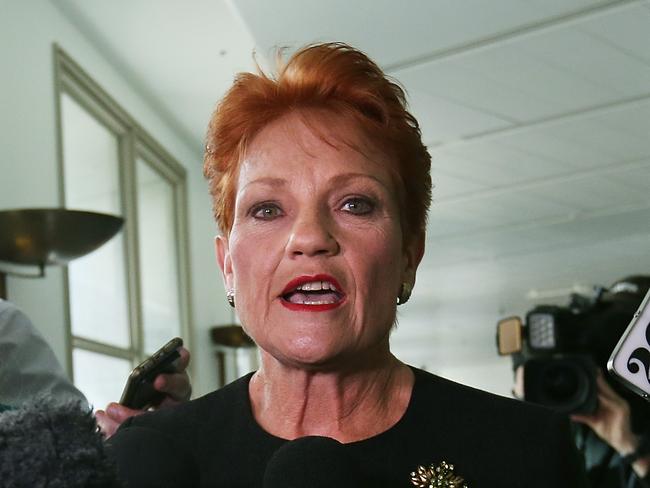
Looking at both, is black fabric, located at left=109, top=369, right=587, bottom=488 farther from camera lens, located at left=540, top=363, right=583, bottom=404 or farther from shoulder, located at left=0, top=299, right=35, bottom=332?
camera lens, located at left=540, top=363, right=583, bottom=404

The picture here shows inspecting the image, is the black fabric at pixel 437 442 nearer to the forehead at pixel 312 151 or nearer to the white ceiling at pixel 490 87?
the forehead at pixel 312 151

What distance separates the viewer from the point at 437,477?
101 cm

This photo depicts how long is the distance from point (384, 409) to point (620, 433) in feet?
2.44

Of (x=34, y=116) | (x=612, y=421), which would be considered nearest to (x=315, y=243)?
(x=612, y=421)

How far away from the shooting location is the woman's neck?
3.54 ft

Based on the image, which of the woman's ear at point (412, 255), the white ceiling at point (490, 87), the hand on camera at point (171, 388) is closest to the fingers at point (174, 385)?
the hand on camera at point (171, 388)

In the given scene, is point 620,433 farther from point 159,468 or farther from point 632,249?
point 632,249

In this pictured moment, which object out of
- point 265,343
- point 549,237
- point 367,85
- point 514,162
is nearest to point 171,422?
point 265,343

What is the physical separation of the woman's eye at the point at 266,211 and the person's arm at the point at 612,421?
0.88 meters

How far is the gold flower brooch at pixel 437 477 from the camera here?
3.26 ft

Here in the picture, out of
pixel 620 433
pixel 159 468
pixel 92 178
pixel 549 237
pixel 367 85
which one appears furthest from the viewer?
pixel 549 237

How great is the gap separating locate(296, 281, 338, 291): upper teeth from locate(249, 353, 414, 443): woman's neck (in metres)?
0.10

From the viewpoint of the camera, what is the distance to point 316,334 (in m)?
1.01

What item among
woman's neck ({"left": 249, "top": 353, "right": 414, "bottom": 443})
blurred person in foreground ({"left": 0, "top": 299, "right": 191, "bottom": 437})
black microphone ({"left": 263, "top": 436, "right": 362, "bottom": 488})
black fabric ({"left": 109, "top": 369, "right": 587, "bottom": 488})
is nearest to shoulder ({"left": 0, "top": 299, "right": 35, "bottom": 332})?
blurred person in foreground ({"left": 0, "top": 299, "right": 191, "bottom": 437})
